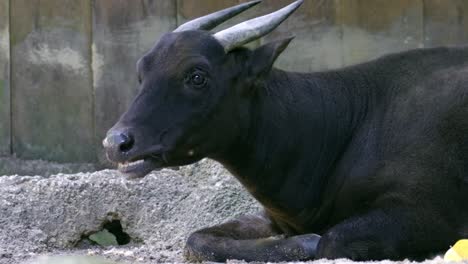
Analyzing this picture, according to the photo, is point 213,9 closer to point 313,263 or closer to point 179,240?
point 179,240

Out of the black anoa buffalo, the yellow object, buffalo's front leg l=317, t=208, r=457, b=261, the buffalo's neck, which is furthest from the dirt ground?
the yellow object

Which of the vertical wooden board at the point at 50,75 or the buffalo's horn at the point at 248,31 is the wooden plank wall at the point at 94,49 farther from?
the buffalo's horn at the point at 248,31

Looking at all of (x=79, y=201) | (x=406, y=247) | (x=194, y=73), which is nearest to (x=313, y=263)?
(x=406, y=247)

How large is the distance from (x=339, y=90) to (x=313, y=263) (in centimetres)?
203

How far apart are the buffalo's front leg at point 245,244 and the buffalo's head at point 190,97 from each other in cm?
53

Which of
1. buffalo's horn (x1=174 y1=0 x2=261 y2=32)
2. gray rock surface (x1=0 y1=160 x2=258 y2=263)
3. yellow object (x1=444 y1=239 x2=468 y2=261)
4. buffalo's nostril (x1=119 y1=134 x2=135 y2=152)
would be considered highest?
buffalo's horn (x1=174 y1=0 x2=261 y2=32)

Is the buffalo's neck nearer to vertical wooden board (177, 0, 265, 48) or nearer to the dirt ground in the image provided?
the dirt ground

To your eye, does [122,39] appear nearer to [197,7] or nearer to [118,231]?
[197,7]

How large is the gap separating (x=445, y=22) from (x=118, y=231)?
114 inches

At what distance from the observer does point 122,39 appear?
Answer: 33.3ft

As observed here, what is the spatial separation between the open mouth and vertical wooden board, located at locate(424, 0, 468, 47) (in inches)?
127

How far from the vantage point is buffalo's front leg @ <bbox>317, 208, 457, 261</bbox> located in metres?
7.39

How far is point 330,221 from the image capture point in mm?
7906

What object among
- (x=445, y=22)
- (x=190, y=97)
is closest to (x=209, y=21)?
(x=190, y=97)
